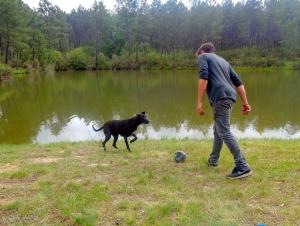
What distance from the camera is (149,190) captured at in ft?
17.6

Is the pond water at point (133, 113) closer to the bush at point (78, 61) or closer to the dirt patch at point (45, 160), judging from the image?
the dirt patch at point (45, 160)

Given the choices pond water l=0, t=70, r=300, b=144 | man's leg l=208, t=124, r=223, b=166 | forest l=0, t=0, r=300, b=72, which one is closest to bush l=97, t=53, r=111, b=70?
forest l=0, t=0, r=300, b=72

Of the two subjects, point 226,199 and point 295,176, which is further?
point 295,176

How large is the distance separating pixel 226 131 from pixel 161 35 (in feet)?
221

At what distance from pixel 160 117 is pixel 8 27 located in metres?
43.7

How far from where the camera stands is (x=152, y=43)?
75.4 m

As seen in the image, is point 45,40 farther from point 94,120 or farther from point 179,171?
point 179,171

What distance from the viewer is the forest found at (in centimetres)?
6184

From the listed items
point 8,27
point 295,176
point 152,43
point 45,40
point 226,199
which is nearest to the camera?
point 226,199

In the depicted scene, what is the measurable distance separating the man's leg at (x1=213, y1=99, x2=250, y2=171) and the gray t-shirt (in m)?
0.12

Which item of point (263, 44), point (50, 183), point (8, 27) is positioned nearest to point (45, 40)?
point (8, 27)

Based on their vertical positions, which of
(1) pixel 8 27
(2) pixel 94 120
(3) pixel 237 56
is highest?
(1) pixel 8 27

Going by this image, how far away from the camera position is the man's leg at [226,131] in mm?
5797

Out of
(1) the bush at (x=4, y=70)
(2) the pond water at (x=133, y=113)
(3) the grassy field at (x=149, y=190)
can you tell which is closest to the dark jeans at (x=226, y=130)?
(3) the grassy field at (x=149, y=190)
